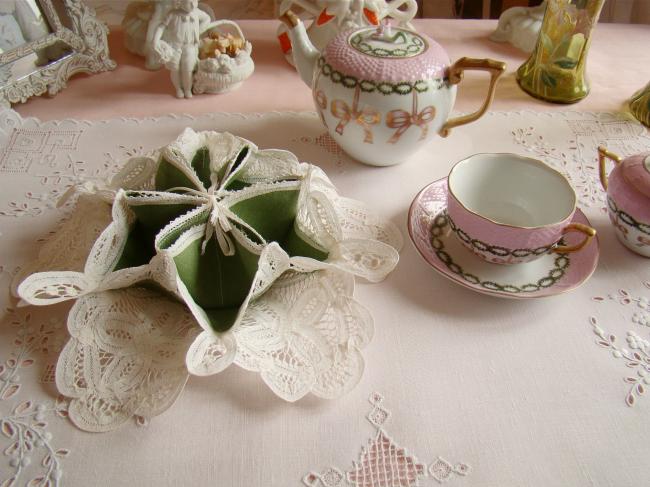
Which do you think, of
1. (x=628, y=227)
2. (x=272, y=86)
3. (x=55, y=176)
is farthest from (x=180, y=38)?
(x=628, y=227)

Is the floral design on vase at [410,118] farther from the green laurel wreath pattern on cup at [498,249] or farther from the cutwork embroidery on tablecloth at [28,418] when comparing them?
the cutwork embroidery on tablecloth at [28,418]

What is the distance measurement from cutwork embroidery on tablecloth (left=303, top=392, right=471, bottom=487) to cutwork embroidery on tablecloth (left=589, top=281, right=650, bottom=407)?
0.51ft

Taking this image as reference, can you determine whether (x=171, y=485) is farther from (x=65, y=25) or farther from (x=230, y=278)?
(x=65, y=25)

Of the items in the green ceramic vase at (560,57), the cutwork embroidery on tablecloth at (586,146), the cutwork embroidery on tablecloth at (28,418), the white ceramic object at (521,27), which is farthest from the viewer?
the white ceramic object at (521,27)

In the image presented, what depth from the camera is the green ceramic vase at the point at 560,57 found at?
68cm

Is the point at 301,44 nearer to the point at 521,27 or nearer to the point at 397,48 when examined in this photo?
the point at 397,48

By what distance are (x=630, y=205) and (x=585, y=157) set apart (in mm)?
182

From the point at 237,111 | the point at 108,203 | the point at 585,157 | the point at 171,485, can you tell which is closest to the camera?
the point at 171,485

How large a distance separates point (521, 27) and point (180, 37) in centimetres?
56

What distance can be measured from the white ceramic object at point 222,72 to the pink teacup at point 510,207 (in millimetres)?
401

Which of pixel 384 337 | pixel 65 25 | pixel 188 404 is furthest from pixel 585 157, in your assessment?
pixel 65 25

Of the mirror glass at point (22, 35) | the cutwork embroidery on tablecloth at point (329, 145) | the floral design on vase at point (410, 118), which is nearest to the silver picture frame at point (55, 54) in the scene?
the mirror glass at point (22, 35)

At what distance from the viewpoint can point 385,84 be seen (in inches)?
19.7

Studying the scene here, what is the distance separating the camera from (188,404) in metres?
0.36
